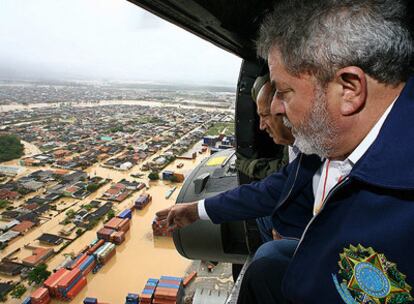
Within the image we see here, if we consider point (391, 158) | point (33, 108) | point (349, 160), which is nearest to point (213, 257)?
point (349, 160)

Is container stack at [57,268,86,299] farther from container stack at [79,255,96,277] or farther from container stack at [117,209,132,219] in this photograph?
container stack at [117,209,132,219]

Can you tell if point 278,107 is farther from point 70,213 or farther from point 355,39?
point 70,213

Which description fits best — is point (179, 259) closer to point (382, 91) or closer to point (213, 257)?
point (213, 257)

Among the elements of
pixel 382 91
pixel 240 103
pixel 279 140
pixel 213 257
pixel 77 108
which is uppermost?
pixel 382 91

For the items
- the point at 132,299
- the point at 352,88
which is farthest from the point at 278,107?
the point at 132,299

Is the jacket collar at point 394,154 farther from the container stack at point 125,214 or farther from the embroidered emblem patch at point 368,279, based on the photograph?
the container stack at point 125,214

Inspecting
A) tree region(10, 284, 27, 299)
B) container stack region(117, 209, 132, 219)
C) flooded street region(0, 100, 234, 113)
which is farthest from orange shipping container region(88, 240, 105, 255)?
flooded street region(0, 100, 234, 113)

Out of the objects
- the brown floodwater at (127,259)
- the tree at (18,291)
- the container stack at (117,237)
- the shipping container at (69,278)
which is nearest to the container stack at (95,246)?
the container stack at (117,237)
